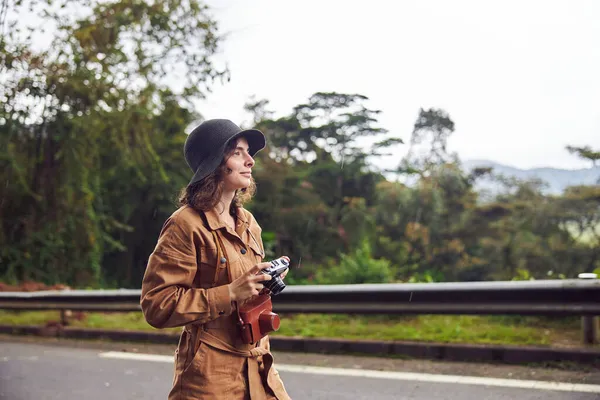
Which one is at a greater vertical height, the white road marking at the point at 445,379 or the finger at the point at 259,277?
the finger at the point at 259,277

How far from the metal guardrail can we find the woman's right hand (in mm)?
3792

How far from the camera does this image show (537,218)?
22.5m

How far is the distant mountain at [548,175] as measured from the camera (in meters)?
19.5

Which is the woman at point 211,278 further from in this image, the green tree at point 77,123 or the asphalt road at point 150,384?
the green tree at point 77,123

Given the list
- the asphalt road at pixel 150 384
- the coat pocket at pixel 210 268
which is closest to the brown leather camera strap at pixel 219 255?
the coat pocket at pixel 210 268

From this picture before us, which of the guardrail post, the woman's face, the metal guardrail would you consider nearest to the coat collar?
the woman's face

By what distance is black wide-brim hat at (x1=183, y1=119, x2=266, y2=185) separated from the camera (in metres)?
2.56

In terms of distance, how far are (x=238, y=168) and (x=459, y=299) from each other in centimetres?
386

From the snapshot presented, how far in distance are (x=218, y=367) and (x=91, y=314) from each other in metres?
8.73

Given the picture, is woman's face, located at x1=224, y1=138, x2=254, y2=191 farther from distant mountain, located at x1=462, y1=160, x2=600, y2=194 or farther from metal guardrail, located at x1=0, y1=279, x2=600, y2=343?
distant mountain, located at x1=462, y1=160, x2=600, y2=194

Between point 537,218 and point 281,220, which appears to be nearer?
point 537,218

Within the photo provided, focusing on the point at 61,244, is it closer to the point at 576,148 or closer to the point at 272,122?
the point at 272,122

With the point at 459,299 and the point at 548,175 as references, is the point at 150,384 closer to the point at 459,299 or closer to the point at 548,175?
the point at 459,299

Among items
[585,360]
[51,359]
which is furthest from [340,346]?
[51,359]
